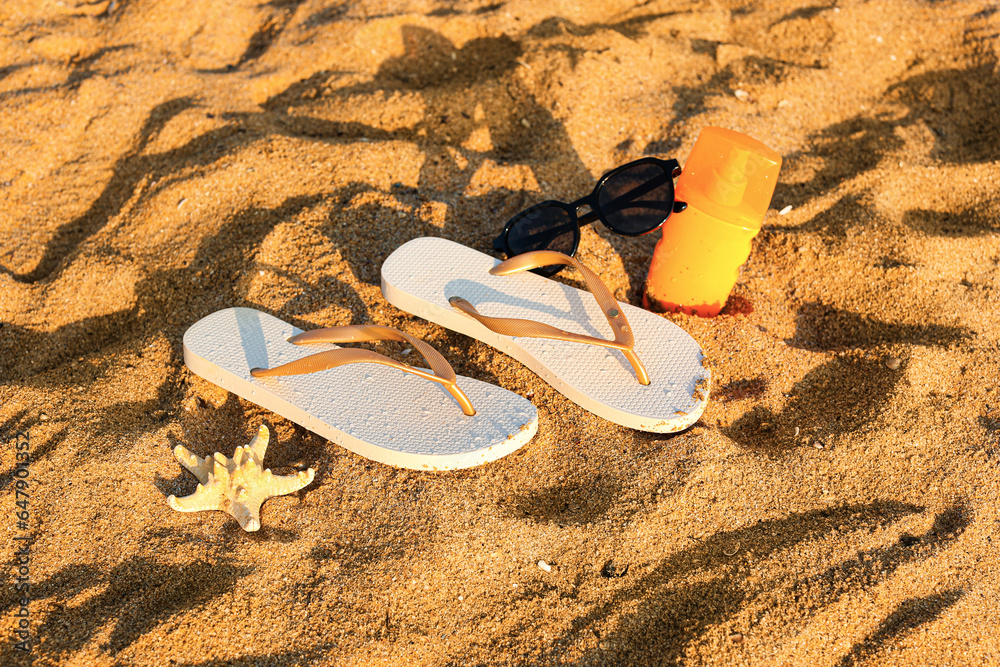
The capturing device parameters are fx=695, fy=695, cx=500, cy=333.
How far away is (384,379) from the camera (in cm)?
193

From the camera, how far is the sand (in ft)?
5.01

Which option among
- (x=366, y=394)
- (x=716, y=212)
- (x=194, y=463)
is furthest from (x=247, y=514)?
(x=716, y=212)

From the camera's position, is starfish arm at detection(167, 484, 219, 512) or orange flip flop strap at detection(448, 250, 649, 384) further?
orange flip flop strap at detection(448, 250, 649, 384)

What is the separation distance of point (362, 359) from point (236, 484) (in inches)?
16.6

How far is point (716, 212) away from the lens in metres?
1.92

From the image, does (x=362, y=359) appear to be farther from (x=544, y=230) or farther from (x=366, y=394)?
(x=544, y=230)

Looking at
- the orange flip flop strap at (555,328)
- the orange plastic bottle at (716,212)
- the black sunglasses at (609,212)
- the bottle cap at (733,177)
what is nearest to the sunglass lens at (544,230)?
the black sunglasses at (609,212)

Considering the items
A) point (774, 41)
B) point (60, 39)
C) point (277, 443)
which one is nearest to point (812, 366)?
point (277, 443)

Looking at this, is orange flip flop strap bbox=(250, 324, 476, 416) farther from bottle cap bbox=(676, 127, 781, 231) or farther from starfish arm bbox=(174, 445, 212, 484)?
bottle cap bbox=(676, 127, 781, 231)

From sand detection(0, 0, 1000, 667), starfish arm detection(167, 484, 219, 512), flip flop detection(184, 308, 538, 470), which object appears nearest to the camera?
sand detection(0, 0, 1000, 667)

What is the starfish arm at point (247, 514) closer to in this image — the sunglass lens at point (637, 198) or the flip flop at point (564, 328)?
the flip flop at point (564, 328)

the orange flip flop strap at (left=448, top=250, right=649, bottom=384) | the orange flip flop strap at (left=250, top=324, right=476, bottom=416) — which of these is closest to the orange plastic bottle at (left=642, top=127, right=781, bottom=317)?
the orange flip flop strap at (left=448, top=250, right=649, bottom=384)

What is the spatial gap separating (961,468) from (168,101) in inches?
115

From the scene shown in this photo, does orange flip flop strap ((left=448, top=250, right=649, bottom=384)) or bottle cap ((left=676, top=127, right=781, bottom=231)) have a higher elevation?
bottle cap ((left=676, top=127, right=781, bottom=231))
